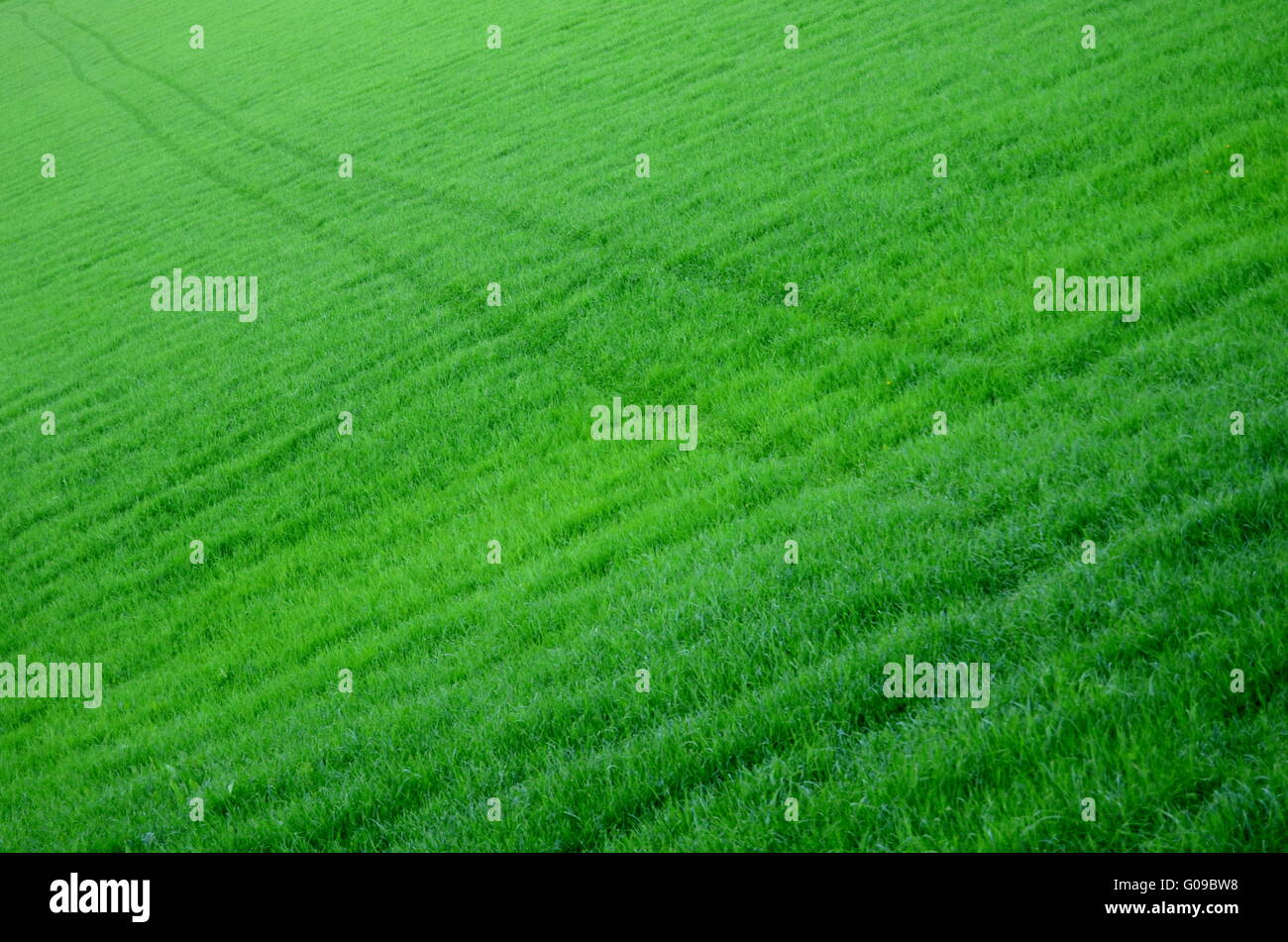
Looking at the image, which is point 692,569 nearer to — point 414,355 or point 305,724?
point 305,724

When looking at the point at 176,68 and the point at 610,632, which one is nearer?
the point at 610,632

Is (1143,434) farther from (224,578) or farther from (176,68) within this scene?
(176,68)

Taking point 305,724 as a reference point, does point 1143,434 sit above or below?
above
